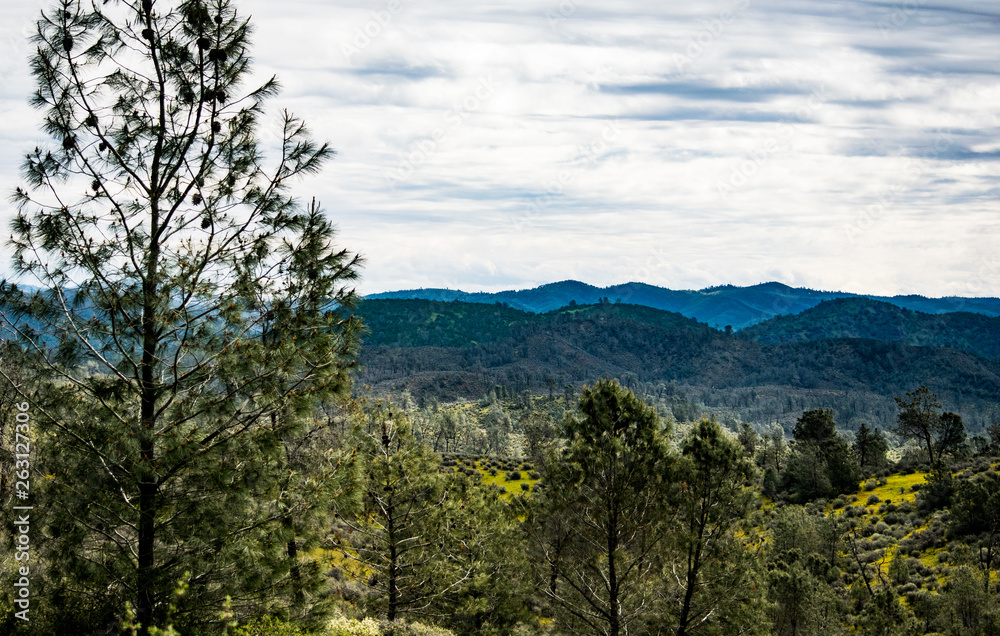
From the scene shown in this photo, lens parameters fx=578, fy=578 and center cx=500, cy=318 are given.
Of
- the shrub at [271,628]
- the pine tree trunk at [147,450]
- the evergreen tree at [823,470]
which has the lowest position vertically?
the evergreen tree at [823,470]

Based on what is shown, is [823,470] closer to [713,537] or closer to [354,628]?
[713,537]

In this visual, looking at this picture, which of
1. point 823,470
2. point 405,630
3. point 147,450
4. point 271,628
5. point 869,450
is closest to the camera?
point 147,450

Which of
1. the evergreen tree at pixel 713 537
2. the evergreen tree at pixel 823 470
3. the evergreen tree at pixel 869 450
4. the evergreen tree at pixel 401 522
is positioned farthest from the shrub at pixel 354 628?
the evergreen tree at pixel 869 450

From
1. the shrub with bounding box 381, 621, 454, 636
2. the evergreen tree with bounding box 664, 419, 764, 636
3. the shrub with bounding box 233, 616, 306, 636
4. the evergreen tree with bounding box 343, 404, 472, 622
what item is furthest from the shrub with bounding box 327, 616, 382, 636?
the evergreen tree with bounding box 664, 419, 764, 636

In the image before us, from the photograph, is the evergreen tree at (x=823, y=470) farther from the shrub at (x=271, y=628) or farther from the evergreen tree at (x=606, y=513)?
the shrub at (x=271, y=628)

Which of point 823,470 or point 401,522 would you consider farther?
point 823,470

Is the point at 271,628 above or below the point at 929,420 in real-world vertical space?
above

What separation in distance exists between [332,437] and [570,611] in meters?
8.90

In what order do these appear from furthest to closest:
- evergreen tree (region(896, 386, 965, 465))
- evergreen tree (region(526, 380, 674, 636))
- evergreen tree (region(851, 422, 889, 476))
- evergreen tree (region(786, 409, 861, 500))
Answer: evergreen tree (region(851, 422, 889, 476))
evergreen tree (region(896, 386, 965, 465))
evergreen tree (region(786, 409, 861, 500))
evergreen tree (region(526, 380, 674, 636))

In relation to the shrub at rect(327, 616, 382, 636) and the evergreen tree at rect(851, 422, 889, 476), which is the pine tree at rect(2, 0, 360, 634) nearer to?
the shrub at rect(327, 616, 382, 636)

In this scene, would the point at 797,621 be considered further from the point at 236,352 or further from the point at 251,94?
the point at 251,94

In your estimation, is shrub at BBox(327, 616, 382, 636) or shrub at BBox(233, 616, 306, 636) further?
shrub at BBox(327, 616, 382, 636)

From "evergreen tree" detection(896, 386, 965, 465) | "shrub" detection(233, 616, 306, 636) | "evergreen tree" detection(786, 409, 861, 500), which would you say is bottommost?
"evergreen tree" detection(786, 409, 861, 500)

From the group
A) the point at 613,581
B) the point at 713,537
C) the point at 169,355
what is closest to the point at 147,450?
the point at 169,355
